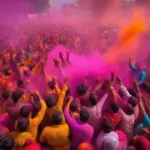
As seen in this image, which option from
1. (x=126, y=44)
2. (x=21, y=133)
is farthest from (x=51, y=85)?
(x=126, y=44)

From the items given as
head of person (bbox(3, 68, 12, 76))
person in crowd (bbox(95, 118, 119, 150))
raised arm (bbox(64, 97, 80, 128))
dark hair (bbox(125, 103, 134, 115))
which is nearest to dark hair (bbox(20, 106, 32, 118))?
raised arm (bbox(64, 97, 80, 128))

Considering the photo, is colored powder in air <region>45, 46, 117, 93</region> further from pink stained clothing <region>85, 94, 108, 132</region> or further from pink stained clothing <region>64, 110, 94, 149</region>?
pink stained clothing <region>64, 110, 94, 149</region>

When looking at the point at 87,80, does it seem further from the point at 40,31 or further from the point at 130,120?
the point at 40,31

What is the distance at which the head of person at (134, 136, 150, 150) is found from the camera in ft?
10.8

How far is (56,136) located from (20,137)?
1.35 feet

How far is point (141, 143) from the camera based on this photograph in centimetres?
335

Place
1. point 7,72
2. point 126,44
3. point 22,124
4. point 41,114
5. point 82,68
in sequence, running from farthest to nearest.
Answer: point 126,44, point 82,68, point 7,72, point 41,114, point 22,124

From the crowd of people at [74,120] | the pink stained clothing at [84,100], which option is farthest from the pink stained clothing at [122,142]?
Result: the pink stained clothing at [84,100]

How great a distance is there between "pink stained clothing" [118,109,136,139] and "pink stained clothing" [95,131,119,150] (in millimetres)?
467

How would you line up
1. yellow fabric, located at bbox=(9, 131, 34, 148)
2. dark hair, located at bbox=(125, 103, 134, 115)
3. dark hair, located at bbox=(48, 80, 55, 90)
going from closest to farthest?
yellow fabric, located at bbox=(9, 131, 34, 148) < dark hair, located at bbox=(125, 103, 134, 115) < dark hair, located at bbox=(48, 80, 55, 90)

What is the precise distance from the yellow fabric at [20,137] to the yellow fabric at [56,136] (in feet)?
0.61

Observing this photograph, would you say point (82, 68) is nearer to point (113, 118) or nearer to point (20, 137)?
point (113, 118)

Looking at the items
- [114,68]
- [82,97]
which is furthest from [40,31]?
[82,97]

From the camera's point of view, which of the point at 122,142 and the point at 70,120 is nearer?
the point at 122,142
